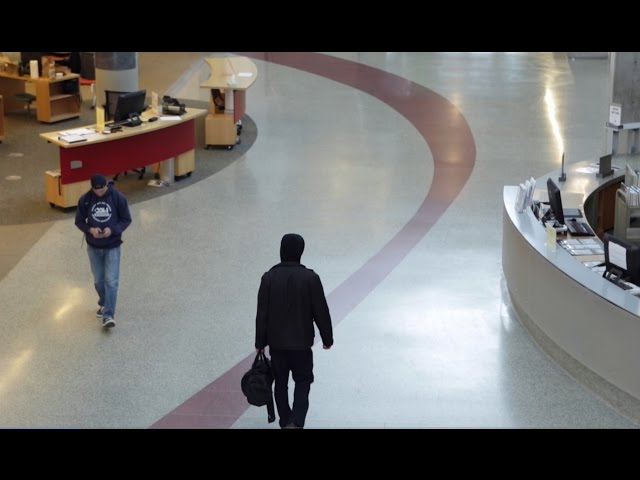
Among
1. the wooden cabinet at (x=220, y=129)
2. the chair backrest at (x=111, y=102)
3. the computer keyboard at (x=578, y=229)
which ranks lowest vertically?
the wooden cabinet at (x=220, y=129)

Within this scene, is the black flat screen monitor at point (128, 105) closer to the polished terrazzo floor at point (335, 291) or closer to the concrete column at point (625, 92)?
the polished terrazzo floor at point (335, 291)

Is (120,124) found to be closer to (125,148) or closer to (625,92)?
(125,148)

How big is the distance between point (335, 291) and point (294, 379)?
2525 millimetres

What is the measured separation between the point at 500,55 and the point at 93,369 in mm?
16576

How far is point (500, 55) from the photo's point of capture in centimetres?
2223

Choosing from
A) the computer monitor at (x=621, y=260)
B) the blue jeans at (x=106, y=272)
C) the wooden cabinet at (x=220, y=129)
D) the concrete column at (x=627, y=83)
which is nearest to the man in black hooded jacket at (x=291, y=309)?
the blue jeans at (x=106, y=272)

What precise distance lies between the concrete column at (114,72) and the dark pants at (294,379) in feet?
26.8

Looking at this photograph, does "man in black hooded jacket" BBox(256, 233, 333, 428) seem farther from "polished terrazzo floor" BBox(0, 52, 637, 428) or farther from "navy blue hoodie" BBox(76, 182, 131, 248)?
"navy blue hoodie" BBox(76, 182, 131, 248)

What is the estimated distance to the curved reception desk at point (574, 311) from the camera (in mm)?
6641

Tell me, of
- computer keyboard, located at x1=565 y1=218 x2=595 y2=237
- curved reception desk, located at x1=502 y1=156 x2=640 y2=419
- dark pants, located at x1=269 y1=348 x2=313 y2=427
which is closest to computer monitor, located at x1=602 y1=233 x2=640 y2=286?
curved reception desk, located at x1=502 y1=156 x2=640 y2=419

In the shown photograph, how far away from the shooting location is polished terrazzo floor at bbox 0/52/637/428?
696 centimetres

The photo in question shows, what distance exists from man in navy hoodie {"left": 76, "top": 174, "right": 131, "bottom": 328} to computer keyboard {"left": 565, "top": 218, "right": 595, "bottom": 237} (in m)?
3.62
